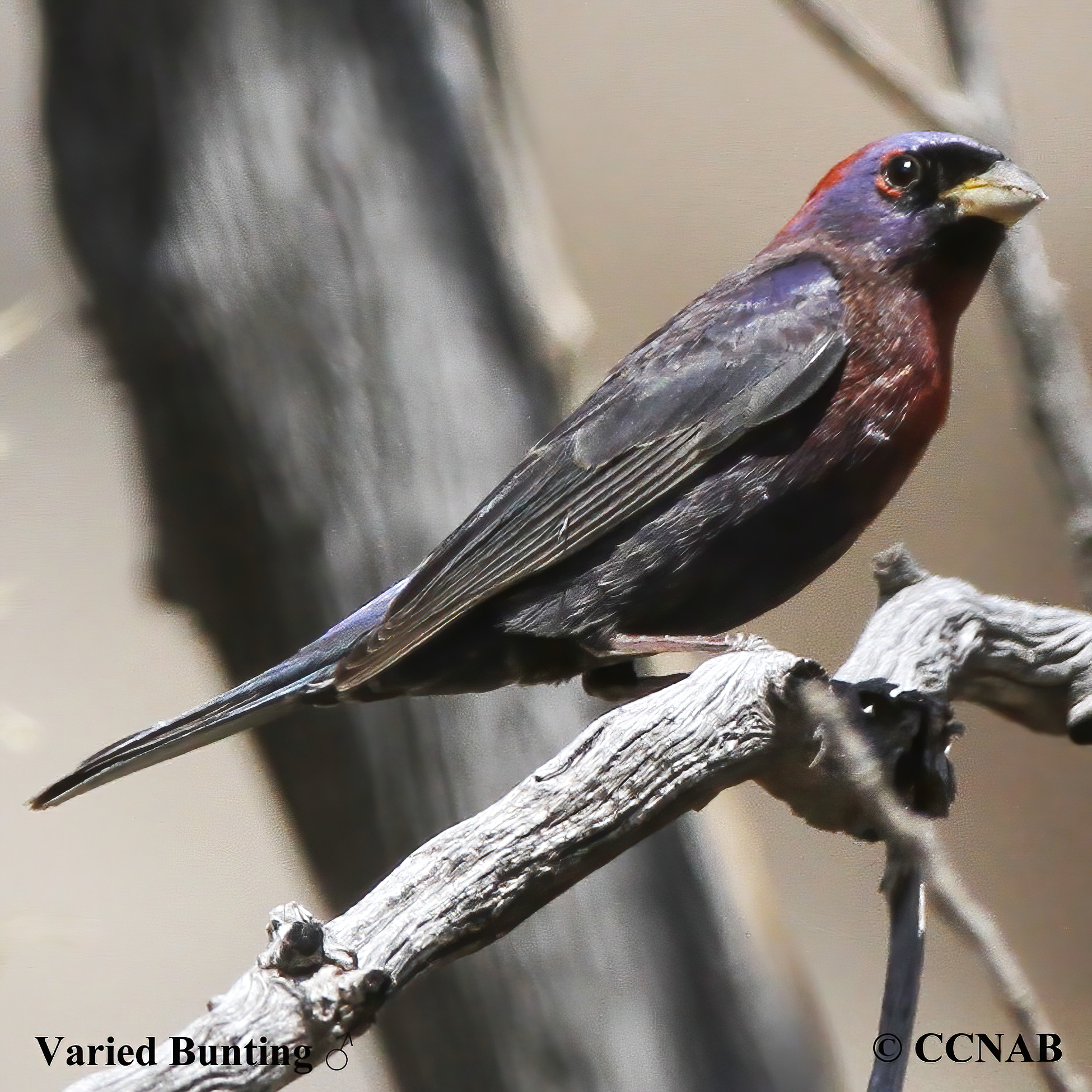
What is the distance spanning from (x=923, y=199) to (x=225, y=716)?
1184mm

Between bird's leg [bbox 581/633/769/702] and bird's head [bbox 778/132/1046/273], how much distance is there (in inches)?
22.4

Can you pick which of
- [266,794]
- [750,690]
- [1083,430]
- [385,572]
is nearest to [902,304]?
[1083,430]

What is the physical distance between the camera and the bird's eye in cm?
189

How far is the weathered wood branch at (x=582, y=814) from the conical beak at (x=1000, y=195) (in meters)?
0.53

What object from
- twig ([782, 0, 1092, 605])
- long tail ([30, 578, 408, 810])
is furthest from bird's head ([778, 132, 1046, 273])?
long tail ([30, 578, 408, 810])

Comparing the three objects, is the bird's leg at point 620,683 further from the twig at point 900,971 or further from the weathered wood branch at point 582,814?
the twig at point 900,971

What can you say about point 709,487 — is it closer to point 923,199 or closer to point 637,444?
point 637,444

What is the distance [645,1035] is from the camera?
2.18 meters

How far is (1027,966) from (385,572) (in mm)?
1449

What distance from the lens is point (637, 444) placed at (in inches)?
73.4

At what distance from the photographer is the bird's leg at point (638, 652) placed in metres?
1.73

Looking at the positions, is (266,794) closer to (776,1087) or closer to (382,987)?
(776,1087)

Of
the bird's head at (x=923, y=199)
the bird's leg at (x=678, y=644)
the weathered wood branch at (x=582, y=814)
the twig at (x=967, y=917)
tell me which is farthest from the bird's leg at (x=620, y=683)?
the twig at (x=967, y=917)

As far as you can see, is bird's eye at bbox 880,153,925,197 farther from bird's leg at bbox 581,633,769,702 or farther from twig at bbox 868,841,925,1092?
twig at bbox 868,841,925,1092
